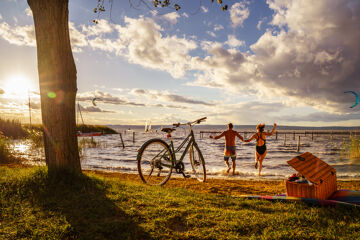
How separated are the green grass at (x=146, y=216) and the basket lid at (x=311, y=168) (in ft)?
1.86

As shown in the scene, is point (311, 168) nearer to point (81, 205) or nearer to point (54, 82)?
point (81, 205)

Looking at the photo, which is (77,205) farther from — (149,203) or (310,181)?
(310,181)

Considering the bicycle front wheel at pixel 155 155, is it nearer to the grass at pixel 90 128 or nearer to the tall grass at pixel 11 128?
the tall grass at pixel 11 128

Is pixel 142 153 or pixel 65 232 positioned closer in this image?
pixel 65 232

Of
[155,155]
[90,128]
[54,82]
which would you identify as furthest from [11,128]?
[90,128]

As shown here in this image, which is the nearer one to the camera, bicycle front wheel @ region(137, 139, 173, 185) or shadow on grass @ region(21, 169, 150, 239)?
shadow on grass @ region(21, 169, 150, 239)

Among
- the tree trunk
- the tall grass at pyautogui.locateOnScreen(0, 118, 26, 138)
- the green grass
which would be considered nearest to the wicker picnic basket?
the green grass

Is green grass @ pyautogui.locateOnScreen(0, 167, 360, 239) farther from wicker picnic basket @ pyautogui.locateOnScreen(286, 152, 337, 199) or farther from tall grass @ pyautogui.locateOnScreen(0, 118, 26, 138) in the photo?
tall grass @ pyautogui.locateOnScreen(0, 118, 26, 138)

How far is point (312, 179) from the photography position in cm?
394

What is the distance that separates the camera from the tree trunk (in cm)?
487

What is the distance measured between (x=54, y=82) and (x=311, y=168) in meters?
5.91

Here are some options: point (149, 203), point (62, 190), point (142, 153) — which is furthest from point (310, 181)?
Result: point (62, 190)

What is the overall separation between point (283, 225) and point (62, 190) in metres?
4.10

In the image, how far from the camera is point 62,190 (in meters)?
4.33
